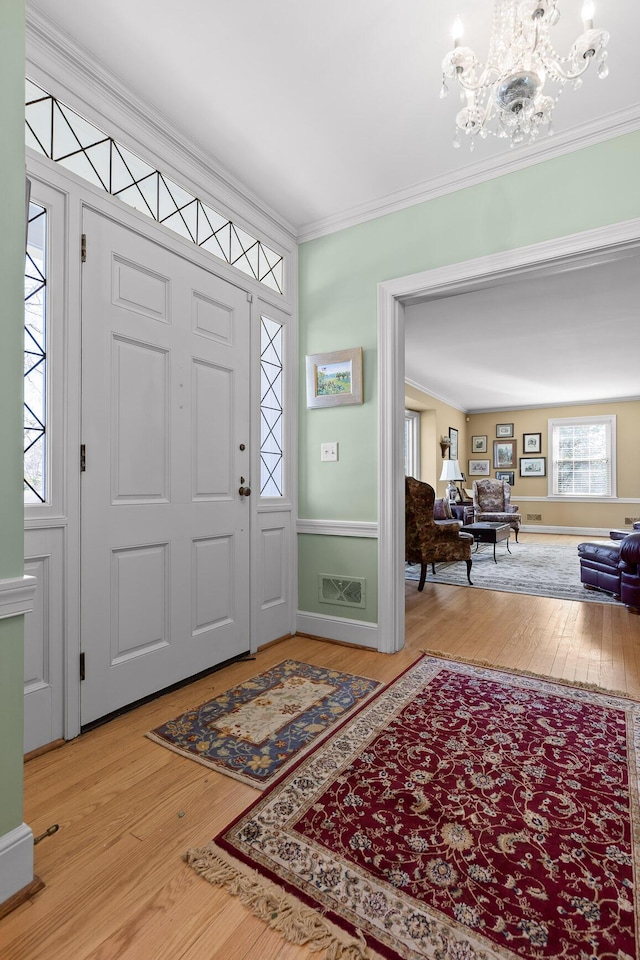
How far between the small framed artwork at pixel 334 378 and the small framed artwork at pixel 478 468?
26.2 ft

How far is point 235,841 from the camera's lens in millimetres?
1352

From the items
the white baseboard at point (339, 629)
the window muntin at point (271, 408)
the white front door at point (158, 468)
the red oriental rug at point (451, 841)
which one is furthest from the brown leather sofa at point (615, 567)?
the white front door at point (158, 468)

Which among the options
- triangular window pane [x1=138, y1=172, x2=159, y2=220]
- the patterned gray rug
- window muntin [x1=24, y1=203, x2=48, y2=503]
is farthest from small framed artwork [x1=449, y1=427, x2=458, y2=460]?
window muntin [x1=24, y1=203, x2=48, y2=503]

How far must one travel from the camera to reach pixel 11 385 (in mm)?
1200

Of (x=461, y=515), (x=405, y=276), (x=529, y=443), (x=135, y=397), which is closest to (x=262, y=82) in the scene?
(x=405, y=276)

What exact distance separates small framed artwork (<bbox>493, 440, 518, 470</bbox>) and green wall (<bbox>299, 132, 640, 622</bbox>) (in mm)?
7977

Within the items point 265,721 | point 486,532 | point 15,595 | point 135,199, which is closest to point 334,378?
point 135,199

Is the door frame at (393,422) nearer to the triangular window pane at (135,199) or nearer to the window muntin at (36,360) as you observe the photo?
the triangular window pane at (135,199)

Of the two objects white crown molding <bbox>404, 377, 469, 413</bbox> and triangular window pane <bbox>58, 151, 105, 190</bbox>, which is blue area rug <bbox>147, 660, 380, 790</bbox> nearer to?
triangular window pane <bbox>58, 151, 105, 190</bbox>

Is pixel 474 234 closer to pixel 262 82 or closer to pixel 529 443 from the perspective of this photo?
pixel 262 82

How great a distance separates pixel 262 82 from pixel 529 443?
913 cm

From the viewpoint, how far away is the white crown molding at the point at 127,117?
1.82m

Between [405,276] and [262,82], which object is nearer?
Result: [262,82]

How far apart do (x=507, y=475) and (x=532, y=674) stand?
27.0 feet
